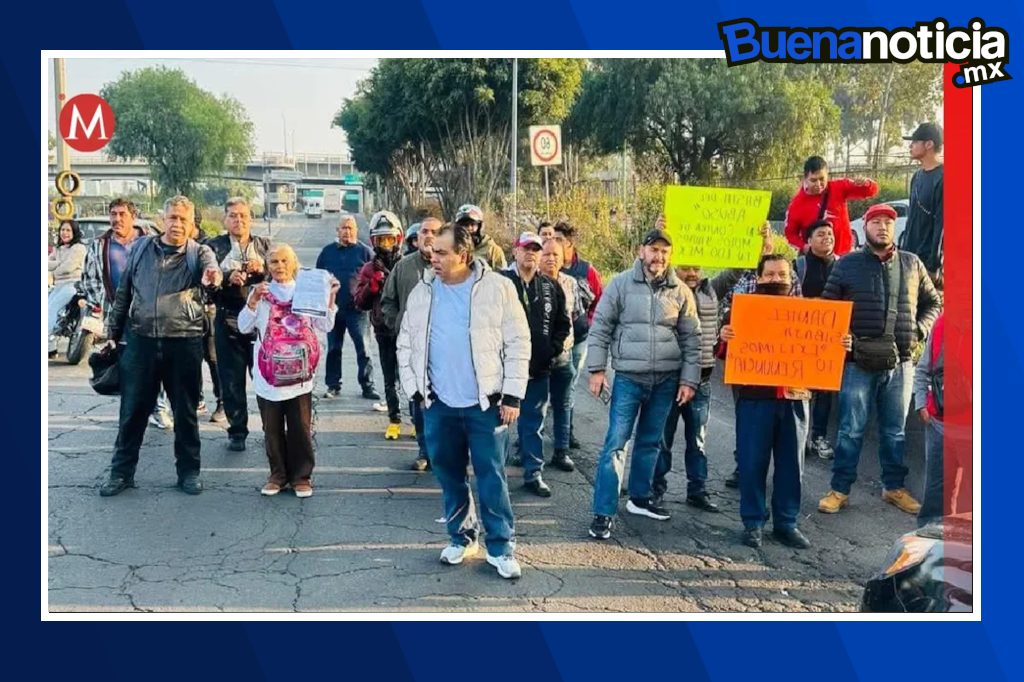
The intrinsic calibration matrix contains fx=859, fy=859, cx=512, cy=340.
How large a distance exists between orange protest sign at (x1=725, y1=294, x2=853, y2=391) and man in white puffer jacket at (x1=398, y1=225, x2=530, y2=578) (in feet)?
4.71

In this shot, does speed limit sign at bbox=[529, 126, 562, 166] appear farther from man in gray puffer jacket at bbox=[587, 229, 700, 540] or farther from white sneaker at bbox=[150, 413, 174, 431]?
man in gray puffer jacket at bbox=[587, 229, 700, 540]

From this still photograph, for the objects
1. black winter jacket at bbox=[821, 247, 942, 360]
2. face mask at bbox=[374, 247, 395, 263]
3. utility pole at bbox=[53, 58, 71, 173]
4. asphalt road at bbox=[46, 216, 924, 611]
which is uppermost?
utility pole at bbox=[53, 58, 71, 173]

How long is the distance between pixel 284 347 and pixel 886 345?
13.4 feet

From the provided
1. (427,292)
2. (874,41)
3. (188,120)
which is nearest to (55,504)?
(427,292)

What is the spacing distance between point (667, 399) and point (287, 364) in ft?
8.50

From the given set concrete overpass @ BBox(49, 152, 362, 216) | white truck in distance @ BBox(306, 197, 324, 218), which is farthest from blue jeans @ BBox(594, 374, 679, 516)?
white truck in distance @ BBox(306, 197, 324, 218)

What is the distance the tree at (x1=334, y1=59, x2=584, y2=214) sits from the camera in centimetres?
1700

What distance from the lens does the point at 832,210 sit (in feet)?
23.3

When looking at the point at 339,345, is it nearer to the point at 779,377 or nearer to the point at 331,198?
the point at 779,377

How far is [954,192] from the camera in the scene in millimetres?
4949

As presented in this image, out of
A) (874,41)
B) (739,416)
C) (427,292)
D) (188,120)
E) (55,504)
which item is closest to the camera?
(874,41)

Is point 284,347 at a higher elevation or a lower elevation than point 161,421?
higher

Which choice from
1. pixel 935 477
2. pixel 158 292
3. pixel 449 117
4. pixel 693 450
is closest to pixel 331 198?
pixel 449 117

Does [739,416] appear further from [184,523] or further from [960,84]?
[184,523]
